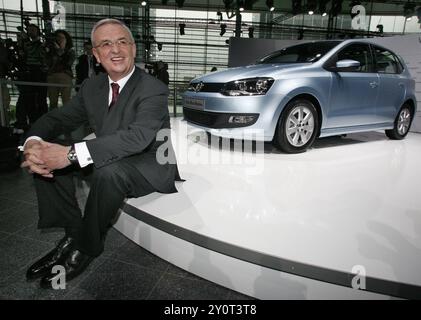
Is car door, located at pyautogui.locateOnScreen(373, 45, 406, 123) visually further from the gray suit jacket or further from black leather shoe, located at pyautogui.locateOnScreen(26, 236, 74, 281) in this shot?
black leather shoe, located at pyautogui.locateOnScreen(26, 236, 74, 281)

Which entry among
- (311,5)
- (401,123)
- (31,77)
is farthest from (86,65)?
(311,5)

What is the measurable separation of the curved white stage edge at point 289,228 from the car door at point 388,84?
5.02 ft

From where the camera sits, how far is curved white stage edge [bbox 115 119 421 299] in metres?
1.37

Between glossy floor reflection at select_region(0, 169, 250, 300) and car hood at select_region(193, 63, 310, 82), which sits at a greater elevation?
car hood at select_region(193, 63, 310, 82)

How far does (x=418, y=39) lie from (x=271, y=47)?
3.57 metres

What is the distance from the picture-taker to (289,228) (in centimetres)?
166

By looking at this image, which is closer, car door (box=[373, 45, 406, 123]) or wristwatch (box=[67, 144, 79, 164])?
wristwatch (box=[67, 144, 79, 164])

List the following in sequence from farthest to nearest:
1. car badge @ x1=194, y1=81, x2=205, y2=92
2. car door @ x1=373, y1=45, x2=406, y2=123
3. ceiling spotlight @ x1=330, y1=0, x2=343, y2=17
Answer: ceiling spotlight @ x1=330, y1=0, x2=343, y2=17
car door @ x1=373, y1=45, x2=406, y2=123
car badge @ x1=194, y1=81, x2=205, y2=92

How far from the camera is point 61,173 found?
1.65 m

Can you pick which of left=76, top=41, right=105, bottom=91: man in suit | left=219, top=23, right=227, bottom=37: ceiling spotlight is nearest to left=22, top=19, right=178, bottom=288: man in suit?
left=76, top=41, right=105, bottom=91: man in suit

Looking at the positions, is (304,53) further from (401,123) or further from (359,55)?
(401,123)

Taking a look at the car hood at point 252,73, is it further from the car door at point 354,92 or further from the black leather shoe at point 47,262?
the black leather shoe at point 47,262

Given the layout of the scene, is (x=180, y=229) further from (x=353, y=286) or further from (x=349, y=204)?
(x=349, y=204)

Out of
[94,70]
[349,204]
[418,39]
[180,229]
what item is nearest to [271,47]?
[418,39]
